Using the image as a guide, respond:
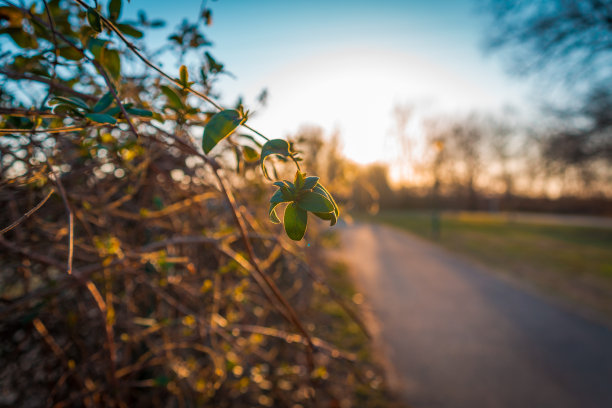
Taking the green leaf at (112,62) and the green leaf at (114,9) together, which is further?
the green leaf at (114,9)

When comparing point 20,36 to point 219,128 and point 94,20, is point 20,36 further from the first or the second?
point 219,128

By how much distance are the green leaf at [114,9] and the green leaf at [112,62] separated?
20 centimetres

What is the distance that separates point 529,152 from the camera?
76.3 feet

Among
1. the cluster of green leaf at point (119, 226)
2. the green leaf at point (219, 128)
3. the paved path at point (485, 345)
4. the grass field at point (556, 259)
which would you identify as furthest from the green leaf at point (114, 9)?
the grass field at point (556, 259)

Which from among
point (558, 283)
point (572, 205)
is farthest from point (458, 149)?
point (558, 283)

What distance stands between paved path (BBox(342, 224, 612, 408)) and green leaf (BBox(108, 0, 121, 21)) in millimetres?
3733

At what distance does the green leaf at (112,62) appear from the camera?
2.32ft

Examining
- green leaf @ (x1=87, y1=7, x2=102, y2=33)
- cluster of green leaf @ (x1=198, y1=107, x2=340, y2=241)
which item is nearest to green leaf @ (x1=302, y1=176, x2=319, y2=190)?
cluster of green leaf @ (x1=198, y1=107, x2=340, y2=241)

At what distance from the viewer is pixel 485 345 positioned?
13.7 ft

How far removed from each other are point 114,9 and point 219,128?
64 cm

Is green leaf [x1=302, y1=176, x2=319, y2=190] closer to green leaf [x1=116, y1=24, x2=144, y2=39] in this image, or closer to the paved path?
green leaf [x1=116, y1=24, x2=144, y2=39]

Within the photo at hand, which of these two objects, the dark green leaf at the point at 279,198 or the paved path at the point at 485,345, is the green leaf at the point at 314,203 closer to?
the dark green leaf at the point at 279,198

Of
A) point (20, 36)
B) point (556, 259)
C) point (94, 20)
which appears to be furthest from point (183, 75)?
point (556, 259)

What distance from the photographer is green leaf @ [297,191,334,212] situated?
461mm
